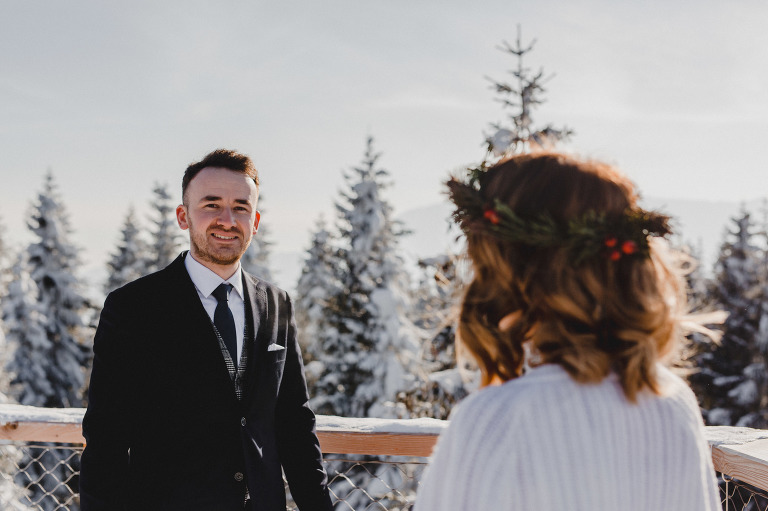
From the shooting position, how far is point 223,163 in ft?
8.75

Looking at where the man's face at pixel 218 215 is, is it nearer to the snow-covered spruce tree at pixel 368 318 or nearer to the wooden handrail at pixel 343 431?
the wooden handrail at pixel 343 431

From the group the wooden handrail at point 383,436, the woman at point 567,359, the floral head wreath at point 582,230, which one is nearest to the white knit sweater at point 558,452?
the woman at point 567,359

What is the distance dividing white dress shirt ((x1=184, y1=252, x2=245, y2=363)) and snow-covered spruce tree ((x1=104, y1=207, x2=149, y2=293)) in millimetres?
29359

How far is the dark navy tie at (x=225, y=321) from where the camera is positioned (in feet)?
8.07

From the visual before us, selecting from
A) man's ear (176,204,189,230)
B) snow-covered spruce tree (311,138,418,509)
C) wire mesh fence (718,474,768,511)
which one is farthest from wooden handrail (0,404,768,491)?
snow-covered spruce tree (311,138,418,509)

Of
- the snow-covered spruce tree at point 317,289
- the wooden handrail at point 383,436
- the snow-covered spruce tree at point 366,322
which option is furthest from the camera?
the snow-covered spruce tree at point 317,289

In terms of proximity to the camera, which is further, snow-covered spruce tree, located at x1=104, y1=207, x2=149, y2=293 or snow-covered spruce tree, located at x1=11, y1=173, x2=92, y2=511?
snow-covered spruce tree, located at x1=104, y1=207, x2=149, y2=293

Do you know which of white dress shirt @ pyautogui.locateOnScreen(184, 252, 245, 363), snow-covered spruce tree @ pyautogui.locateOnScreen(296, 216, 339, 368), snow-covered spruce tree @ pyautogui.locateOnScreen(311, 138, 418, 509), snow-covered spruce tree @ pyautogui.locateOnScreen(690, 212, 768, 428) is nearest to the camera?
white dress shirt @ pyautogui.locateOnScreen(184, 252, 245, 363)

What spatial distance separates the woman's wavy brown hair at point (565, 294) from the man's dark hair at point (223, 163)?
161 cm

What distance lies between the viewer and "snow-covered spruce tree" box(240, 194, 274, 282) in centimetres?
2200

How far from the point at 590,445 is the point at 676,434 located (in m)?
0.23

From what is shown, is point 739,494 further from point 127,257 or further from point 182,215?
point 127,257

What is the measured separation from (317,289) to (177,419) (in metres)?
21.5

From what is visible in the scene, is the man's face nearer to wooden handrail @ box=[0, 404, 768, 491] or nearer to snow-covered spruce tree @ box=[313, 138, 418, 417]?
wooden handrail @ box=[0, 404, 768, 491]
